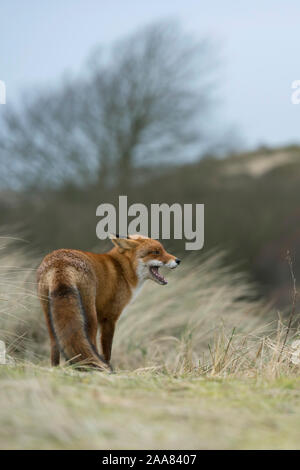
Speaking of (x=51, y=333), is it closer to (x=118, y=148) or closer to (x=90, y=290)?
(x=90, y=290)

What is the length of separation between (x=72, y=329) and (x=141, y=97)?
693 inches

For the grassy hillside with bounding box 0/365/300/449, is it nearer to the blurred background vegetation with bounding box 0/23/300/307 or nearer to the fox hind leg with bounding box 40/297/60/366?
the fox hind leg with bounding box 40/297/60/366

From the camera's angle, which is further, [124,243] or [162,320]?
[162,320]

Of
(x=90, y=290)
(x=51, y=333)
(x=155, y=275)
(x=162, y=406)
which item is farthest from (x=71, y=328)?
(x=155, y=275)

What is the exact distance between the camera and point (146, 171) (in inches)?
803

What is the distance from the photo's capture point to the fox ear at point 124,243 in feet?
14.0

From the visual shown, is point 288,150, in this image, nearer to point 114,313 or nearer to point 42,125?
point 42,125

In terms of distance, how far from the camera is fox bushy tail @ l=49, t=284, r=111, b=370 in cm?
332

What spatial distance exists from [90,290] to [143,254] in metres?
0.68

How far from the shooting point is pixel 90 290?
146 inches

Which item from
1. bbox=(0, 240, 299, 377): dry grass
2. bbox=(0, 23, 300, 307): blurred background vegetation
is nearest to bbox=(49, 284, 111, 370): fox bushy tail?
bbox=(0, 240, 299, 377): dry grass

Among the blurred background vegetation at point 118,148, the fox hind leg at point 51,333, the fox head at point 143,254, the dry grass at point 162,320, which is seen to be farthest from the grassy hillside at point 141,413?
the blurred background vegetation at point 118,148

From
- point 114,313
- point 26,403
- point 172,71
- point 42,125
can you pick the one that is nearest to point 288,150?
point 172,71

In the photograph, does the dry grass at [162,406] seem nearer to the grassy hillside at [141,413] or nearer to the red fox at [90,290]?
the grassy hillside at [141,413]
